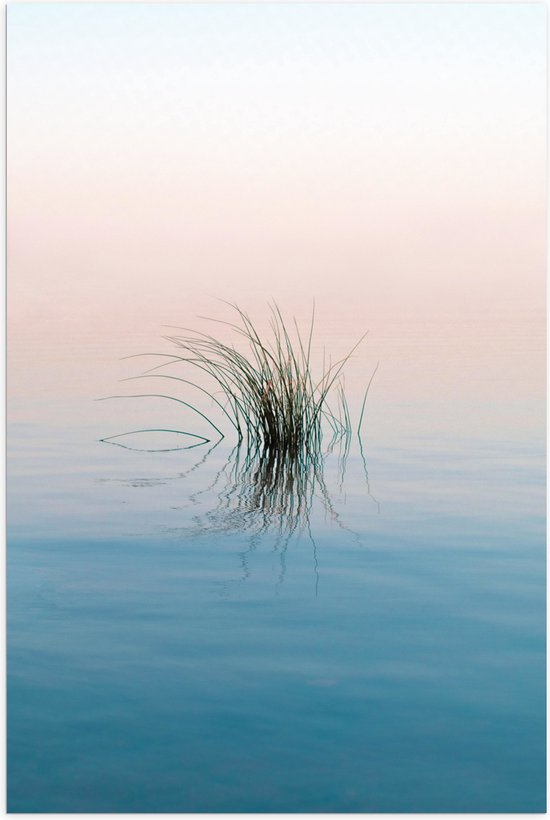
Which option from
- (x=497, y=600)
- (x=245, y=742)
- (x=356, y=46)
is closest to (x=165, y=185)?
(x=356, y=46)

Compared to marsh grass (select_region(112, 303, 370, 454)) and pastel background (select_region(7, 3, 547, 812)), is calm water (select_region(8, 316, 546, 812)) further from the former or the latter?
marsh grass (select_region(112, 303, 370, 454))

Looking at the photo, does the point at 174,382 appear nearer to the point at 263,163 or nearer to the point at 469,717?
the point at 263,163

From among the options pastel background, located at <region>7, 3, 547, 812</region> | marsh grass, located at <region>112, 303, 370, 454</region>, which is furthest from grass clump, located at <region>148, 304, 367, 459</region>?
pastel background, located at <region>7, 3, 547, 812</region>

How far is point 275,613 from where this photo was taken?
2631 mm

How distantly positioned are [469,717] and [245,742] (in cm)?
47

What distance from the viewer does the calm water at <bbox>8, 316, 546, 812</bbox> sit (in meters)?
2.07

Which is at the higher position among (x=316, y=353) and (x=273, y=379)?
(x=316, y=353)

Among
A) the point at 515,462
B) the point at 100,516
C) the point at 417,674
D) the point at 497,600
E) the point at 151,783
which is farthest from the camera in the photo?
the point at 515,462

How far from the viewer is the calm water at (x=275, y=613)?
2074mm

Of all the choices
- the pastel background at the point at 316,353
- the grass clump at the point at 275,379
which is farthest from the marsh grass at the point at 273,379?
the pastel background at the point at 316,353

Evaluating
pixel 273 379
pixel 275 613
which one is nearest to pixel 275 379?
pixel 273 379

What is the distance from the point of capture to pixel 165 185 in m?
4.16

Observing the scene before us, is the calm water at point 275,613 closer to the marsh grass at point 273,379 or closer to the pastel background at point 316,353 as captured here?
the pastel background at point 316,353

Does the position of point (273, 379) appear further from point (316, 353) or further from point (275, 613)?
point (275, 613)
